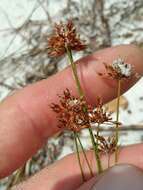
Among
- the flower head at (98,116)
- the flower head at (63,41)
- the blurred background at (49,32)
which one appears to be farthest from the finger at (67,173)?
the blurred background at (49,32)

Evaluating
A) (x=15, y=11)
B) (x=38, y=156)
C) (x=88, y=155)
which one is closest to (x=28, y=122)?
(x=88, y=155)

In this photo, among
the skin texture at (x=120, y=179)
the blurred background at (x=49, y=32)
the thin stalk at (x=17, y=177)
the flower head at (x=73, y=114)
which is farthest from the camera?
the blurred background at (x=49, y=32)

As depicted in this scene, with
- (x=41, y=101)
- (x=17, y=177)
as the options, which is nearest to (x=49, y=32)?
(x=17, y=177)

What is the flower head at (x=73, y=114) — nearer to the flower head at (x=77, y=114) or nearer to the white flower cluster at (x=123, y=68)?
the flower head at (x=77, y=114)

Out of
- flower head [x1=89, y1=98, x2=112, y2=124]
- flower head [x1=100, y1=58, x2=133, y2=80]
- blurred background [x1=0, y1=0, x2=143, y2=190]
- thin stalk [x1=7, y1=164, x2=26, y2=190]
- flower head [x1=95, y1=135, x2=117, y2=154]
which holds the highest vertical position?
blurred background [x1=0, y1=0, x2=143, y2=190]

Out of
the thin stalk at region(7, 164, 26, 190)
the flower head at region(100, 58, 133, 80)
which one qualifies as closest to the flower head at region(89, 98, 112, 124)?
the flower head at region(100, 58, 133, 80)

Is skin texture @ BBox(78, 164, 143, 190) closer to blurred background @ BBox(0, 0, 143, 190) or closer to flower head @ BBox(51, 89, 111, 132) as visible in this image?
flower head @ BBox(51, 89, 111, 132)

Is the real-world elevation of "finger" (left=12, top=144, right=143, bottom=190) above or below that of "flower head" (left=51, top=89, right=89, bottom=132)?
below
